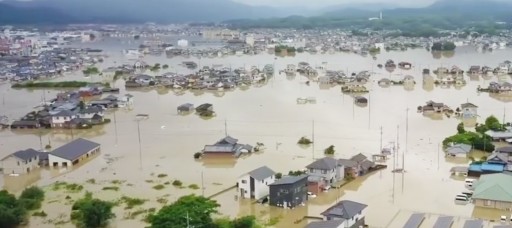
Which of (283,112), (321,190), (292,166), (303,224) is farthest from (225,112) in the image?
(303,224)

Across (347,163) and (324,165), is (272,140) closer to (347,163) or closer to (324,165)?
(347,163)

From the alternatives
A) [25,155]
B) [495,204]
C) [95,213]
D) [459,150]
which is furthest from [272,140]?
[95,213]

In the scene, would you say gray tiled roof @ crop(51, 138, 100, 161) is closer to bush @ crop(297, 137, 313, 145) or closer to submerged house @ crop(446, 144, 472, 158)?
bush @ crop(297, 137, 313, 145)

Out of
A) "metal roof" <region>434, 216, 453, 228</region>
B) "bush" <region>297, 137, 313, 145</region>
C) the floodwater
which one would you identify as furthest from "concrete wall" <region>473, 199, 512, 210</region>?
"bush" <region>297, 137, 313, 145</region>

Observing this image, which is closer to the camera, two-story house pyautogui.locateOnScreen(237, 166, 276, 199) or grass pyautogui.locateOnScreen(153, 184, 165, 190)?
two-story house pyautogui.locateOnScreen(237, 166, 276, 199)

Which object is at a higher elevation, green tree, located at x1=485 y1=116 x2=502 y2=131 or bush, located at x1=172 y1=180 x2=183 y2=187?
green tree, located at x1=485 y1=116 x2=502 y2=131

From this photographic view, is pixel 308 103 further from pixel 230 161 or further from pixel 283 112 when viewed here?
pixel 230 161

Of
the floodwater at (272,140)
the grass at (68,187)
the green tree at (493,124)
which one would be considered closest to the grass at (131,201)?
the floodwater at (272,140)
